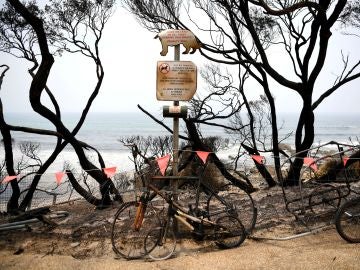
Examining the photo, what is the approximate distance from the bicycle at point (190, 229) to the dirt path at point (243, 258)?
0.15 m

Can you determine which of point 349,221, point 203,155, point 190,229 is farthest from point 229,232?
point 349,221

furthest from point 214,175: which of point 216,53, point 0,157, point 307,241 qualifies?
point 0,157

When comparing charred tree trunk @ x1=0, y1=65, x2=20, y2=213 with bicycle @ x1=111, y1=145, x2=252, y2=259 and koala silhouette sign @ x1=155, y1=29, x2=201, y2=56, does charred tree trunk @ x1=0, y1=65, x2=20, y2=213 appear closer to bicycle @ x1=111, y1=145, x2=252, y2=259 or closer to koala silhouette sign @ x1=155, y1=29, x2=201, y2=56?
bicycle @ x1=111, y1=145, x2=252, y2=259

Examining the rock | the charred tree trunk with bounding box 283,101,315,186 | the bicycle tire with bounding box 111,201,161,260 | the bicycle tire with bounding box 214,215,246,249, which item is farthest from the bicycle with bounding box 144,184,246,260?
the charred tree trunk with bounding box 283,101,315,186

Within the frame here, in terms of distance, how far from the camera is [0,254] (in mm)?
5363

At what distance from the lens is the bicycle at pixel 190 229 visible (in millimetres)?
5051

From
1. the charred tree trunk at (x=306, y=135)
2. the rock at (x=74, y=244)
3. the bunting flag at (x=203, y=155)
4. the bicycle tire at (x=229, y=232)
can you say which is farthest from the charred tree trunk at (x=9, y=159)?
the charred tree trunk at (x=306, y=135)

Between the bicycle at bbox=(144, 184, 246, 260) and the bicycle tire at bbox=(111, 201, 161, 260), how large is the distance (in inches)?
4.4

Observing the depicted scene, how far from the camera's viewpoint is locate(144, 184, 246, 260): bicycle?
5051 mm

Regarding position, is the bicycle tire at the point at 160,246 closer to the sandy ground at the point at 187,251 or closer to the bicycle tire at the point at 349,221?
the sandy ground at the point at 187,251

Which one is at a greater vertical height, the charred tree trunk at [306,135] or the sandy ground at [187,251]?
the charred tree trunk at [306,135]

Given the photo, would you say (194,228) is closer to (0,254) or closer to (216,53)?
(0,254)

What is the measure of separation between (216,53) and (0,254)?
24.6 feet

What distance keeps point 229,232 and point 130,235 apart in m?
1.52
